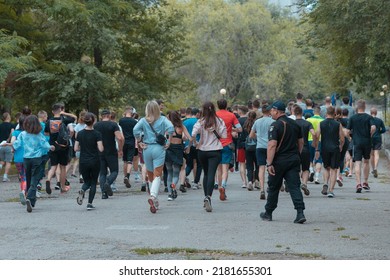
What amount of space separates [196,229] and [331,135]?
639 centimetres

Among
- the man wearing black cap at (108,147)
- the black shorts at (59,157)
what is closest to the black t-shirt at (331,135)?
the man wearing black cap at (108,147)

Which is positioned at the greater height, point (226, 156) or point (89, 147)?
point (89, 147)

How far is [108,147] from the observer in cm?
1811

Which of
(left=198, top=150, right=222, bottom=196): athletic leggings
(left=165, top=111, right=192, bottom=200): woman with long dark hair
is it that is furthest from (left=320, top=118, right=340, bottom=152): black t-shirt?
(left=198, top=150, right=222, bottom=196): athletic leggings

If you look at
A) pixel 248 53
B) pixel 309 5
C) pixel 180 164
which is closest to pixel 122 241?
pixel 180 164

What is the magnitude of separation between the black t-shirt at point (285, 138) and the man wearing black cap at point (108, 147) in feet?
17.3

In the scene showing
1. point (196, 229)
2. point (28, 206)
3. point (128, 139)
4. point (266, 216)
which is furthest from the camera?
point (128, 139)

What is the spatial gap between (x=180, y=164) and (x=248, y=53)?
55.8 meters

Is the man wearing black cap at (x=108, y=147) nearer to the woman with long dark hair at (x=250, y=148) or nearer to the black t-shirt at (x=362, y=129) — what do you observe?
the woman with long dark hair at (x=250, y=148)

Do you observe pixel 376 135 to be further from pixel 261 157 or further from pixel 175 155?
pixel 175 155

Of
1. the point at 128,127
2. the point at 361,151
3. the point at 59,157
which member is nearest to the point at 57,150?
the point at 59,157

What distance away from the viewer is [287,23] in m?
83.2

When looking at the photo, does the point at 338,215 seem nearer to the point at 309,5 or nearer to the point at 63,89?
the point at 63,89

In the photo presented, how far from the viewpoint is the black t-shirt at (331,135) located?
18188 millimetres
